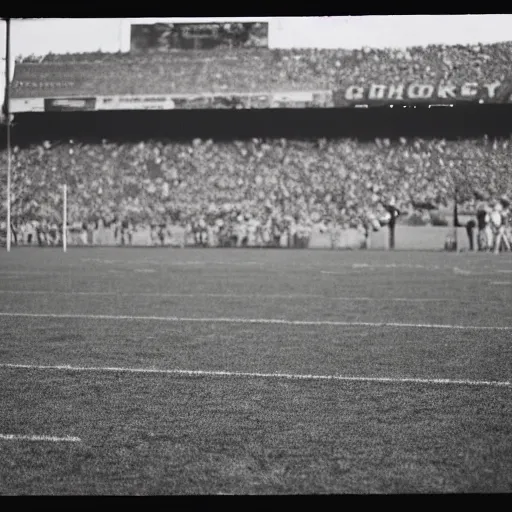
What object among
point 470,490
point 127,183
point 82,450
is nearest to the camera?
point 470,490

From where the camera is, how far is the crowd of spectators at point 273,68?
1101 inches

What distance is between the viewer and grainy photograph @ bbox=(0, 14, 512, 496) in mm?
3494

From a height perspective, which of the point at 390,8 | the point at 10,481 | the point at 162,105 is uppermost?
the point at 162,105

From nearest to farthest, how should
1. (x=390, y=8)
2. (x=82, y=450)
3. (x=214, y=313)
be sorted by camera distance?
(x=82, y=450) < (x=390, y=8) < (x=214, y=313)

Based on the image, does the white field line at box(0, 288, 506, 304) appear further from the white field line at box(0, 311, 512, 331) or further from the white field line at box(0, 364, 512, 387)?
the white field line at box(0, 364, 512, 387)

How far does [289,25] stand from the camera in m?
32.6

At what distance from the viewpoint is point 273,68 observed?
29828 mm

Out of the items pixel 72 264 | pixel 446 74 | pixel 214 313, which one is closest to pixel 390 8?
pixel 214 313

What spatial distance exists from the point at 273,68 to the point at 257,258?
12.1m

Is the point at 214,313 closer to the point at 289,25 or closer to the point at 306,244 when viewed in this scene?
the point at 306,244

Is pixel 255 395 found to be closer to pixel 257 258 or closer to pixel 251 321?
pixel 251 321

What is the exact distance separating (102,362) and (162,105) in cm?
2449

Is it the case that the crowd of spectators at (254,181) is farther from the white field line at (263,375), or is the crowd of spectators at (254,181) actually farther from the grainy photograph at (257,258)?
the white field line at (263,375)

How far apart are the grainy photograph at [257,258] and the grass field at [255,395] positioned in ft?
0.07
